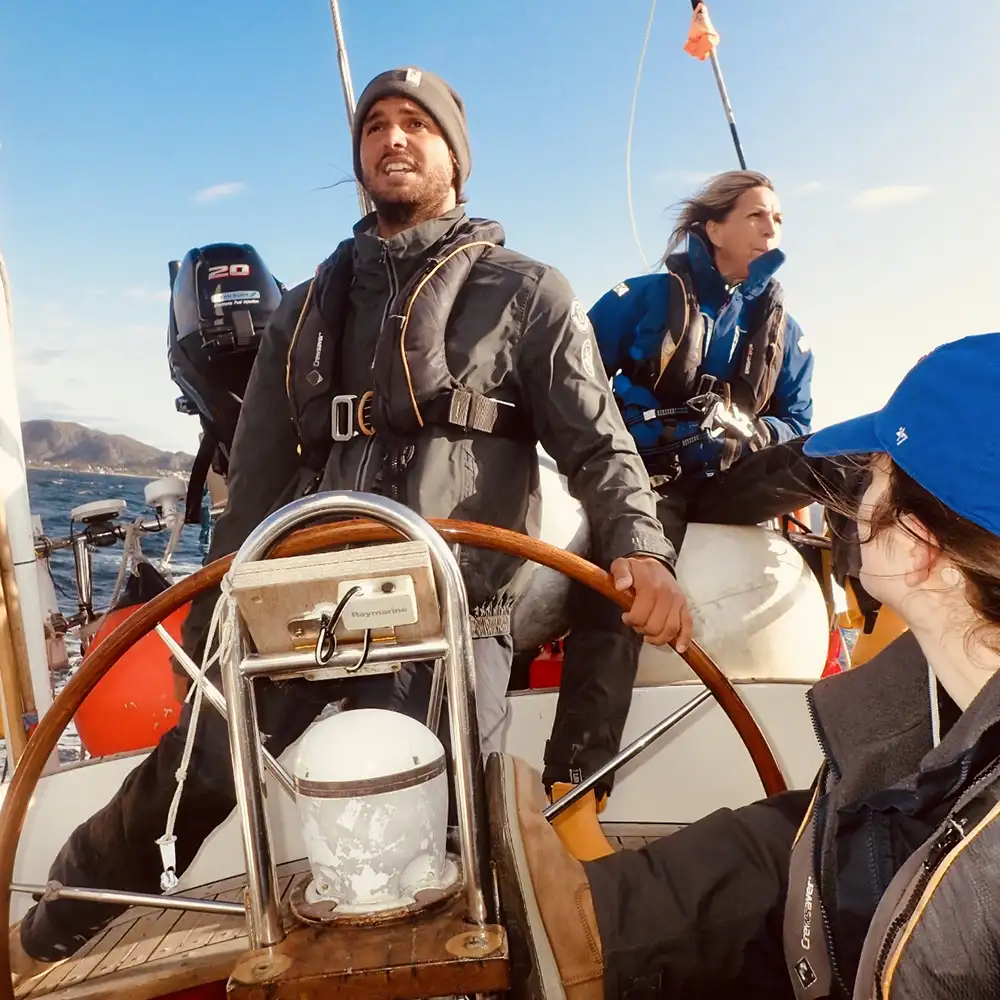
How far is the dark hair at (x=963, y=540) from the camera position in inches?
30.2

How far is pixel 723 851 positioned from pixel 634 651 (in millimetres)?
838

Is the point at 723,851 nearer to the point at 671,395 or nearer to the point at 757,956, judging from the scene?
the point at 757,956

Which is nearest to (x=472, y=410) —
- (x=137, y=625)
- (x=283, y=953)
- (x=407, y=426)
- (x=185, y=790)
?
(x=407, y=426)

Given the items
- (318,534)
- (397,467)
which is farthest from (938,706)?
(397,467)

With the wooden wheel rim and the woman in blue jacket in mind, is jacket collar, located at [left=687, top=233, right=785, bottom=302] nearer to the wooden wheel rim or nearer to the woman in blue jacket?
the woman in blue jacket

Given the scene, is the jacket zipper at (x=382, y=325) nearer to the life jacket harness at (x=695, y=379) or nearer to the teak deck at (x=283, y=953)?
the teak deck at (x=283, y=953)

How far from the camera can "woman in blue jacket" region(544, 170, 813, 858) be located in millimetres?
2238

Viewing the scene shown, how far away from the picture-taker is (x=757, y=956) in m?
1.00

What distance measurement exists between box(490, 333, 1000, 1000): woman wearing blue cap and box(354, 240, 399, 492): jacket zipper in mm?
708

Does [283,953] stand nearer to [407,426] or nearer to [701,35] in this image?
[407,426]

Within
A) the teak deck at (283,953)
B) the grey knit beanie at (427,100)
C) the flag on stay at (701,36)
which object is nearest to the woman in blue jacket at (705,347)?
the grey knit beanie at (427,100)

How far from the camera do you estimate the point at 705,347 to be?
241cm

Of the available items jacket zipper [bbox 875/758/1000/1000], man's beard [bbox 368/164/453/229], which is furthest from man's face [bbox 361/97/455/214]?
jacket zipper [bbox 875/758/1000/1000]

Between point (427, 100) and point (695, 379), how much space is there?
105 centimetres
